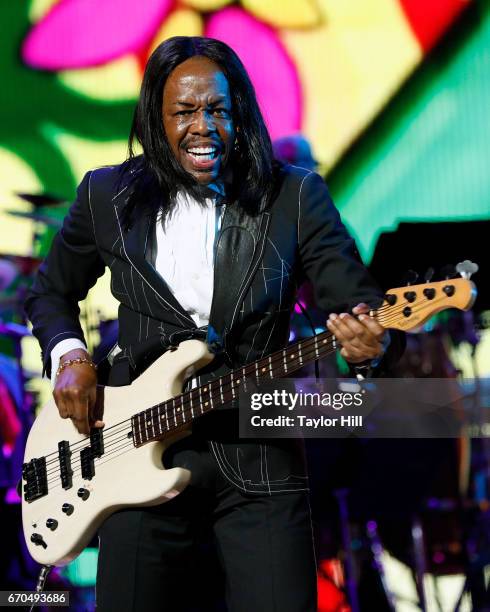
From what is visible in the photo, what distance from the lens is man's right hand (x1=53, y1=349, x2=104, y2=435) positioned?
2.25 m

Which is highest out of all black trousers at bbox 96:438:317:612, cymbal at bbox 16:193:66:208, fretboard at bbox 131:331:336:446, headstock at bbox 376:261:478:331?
cymbal at bbox 16:193:66:208

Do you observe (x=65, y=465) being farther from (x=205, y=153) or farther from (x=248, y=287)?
(x=205, y=153)

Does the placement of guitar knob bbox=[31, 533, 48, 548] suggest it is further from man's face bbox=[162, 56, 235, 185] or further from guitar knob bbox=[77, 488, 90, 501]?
man's face bbox=[162, 56, 235, 185]

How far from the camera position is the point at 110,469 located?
2.25 meters

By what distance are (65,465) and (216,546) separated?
47 cm

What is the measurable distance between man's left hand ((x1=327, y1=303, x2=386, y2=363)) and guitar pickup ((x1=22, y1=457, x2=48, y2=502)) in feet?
3.01

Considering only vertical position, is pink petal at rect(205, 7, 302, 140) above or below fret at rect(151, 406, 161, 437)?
above

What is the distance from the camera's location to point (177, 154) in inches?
90.2

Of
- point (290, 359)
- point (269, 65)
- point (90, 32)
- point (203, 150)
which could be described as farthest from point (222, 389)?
point (90, 32)

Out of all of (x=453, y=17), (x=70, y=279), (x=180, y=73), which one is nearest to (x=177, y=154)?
(x=180, y=73)

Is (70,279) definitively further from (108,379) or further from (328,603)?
(328,603)

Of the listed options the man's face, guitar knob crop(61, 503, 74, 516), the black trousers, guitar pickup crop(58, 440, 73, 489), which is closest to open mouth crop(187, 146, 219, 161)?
the man's face

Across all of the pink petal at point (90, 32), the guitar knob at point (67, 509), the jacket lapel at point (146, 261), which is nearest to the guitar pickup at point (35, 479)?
the guitar knob at point (67, 509)

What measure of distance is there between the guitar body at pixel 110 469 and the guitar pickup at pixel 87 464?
0.5 inches
